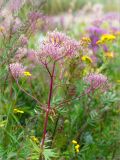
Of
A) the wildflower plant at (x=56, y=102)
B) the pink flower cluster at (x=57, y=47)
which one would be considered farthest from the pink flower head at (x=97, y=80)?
the pink flower cluster at (x=57, y=47)

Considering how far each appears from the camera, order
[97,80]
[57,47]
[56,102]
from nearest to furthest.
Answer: [57,47] → [97,80] → [56,102]

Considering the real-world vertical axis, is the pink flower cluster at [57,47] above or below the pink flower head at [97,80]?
above

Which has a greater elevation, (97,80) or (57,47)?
(57,47)

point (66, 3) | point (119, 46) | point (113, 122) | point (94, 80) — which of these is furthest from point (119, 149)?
point (66, 3)

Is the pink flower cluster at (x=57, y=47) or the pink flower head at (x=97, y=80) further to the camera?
the pink flower head at (x=97, y=80)

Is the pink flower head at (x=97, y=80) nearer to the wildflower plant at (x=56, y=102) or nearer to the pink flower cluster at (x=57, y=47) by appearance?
→ the wildflower plant at (x=56, y=102)

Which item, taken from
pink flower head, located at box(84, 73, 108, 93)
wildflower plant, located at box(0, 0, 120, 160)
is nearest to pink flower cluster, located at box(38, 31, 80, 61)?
wildflower plant, located at box(0, 0, 120, 160)

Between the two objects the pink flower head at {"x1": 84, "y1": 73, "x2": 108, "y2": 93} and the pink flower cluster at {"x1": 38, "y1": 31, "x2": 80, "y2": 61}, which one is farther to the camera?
the pink flower head at {"x1": 84, "y1": 73, "x2": 108, "y2": 93}

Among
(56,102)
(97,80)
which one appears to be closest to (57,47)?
(97,80)

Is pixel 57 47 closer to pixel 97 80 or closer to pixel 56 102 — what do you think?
pixel 97 80

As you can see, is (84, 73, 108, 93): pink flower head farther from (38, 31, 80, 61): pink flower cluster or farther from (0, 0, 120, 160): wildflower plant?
(38, 31, 80, 61): pink flower cluster
